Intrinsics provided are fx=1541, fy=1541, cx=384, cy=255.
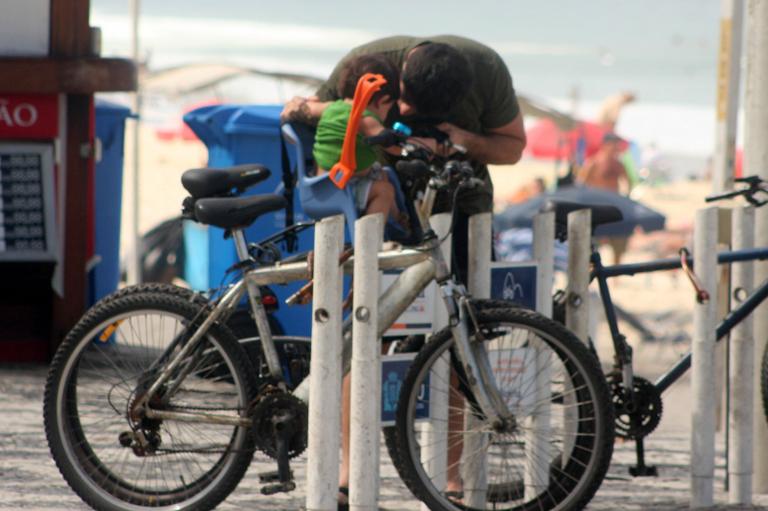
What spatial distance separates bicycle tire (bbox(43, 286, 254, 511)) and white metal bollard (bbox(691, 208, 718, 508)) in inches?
59.4

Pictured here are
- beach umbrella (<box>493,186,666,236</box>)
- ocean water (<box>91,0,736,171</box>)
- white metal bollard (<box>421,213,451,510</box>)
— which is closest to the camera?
white metal bollard (<box>421,213,451,510</box>)

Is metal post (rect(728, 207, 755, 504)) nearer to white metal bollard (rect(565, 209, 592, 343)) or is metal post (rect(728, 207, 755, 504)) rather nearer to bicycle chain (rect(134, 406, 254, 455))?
white metal bollard (rect(565, 209, 592, 343))

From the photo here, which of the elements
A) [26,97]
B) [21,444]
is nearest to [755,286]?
[21,444]

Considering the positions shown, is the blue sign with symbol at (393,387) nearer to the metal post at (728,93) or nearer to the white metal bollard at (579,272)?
the white metal bollard at (579,272)

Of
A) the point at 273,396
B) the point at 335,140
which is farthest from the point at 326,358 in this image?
the point at 335,140

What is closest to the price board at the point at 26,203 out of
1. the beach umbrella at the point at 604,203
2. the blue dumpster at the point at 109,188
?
the blue dumpster at the point at 109,188

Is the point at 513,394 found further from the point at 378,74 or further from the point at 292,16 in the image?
the point at 292,16

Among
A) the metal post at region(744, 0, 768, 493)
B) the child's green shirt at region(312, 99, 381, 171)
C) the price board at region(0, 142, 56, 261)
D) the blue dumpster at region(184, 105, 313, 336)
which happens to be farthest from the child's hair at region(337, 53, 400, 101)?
the price board at region(0, 142, 56, 261)

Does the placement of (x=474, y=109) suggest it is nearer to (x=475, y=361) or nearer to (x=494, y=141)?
(x=494, y=141)

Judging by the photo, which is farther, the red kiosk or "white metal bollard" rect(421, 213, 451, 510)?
the red kiosk

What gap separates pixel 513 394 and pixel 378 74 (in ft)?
3.67

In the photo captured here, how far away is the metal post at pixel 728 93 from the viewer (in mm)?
8055

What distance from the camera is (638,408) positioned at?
17.8 feet

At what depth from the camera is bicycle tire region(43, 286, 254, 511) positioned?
4734 millimetres
